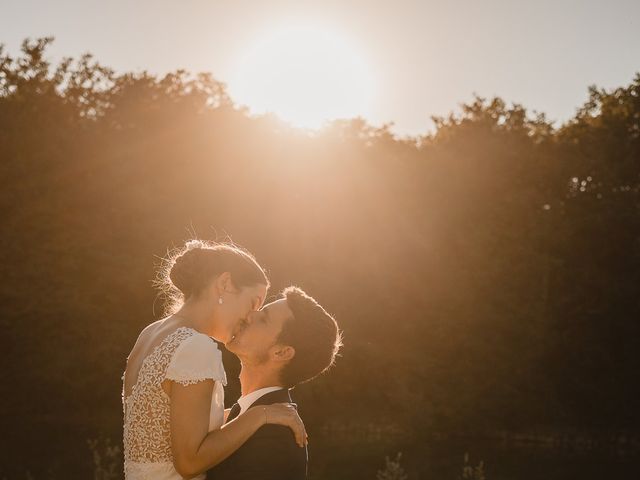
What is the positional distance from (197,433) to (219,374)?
251 millimetres

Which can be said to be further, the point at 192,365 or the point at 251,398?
the point at 251,398

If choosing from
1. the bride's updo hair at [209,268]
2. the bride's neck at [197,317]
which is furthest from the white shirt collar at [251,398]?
the bride's updo hair at [209,268]

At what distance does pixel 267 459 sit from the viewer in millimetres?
4059

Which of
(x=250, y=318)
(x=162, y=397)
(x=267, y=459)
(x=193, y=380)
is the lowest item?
(x=267, y=459)

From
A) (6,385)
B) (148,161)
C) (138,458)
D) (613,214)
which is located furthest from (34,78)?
(138,458)

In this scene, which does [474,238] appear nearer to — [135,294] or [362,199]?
[362,199]

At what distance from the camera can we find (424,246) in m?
28.4

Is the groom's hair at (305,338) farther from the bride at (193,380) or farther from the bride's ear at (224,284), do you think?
the bride's ear at (224,284)

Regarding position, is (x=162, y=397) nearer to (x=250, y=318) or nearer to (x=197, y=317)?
(x=197, y=317)

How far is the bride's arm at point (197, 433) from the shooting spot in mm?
3961

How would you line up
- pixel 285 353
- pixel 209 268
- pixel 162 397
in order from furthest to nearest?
pixel 285 353 → pixel 209 268 → pixel 162 397

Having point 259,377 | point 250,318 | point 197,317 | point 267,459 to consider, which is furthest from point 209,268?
point 267,459

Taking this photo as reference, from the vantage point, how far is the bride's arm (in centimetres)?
396

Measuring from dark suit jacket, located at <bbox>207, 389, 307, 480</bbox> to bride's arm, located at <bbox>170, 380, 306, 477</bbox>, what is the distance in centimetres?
6
